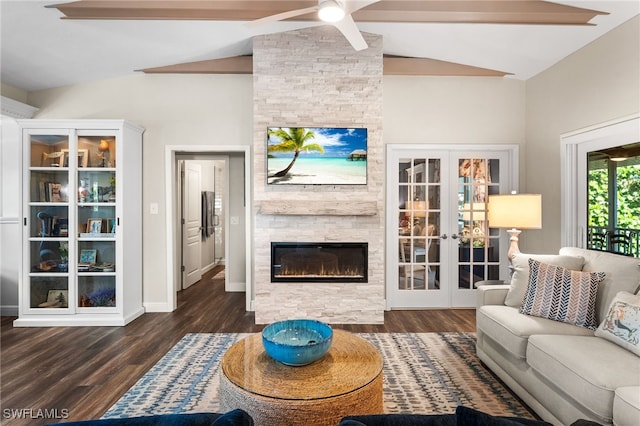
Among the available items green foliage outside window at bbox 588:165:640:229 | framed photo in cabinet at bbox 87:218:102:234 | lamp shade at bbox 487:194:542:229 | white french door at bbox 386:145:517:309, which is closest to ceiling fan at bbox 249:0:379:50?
white french door at bbox 386:145:517:309

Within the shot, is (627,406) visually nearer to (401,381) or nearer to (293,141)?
(401,381)

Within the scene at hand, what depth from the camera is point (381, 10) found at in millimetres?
3023

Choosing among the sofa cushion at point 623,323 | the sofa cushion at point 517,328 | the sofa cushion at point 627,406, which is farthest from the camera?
the sofa cushion at point 517,328

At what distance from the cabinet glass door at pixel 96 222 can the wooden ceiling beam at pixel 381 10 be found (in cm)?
133

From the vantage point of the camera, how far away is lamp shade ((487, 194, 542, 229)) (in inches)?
127

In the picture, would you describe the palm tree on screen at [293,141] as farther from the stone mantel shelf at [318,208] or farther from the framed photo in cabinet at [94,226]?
the framed photo in cabinet at [94,226]

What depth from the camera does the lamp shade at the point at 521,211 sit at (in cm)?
322

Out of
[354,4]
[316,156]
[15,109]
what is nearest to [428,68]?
[316,156]

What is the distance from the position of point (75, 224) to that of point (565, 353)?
439 centimetres

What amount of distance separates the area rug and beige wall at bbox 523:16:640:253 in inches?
71.6

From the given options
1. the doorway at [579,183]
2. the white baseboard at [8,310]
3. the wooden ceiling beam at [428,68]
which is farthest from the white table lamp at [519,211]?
the white baseboard at [8,310]

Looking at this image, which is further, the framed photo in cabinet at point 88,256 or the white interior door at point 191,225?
the white interior door at point 191,225

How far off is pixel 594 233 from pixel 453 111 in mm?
1994

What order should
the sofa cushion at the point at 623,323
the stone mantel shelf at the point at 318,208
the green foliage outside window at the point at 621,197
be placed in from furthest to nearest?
the stone mantel shelf at the point at 318,208 < the green foliage outside window at the point at 621,197 < the sofa cushion at the point at 623,323
